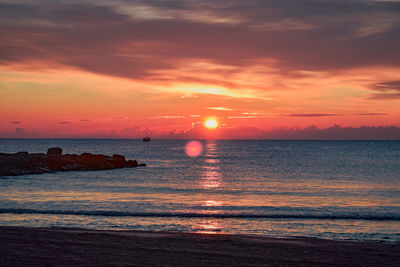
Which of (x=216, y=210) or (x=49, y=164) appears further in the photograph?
(x=49, y=164)

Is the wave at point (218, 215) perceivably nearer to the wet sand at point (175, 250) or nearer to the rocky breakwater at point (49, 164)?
the wet sand at point (175, 250)

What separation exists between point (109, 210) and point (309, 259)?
1540 cm

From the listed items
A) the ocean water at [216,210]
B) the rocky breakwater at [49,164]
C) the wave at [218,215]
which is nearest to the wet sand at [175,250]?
the ocean water at [216,210]

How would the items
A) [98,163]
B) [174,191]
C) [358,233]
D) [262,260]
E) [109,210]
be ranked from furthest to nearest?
1. [98,163]
2. [174,191]
3. [109,210]
4. [358,233]
5. [262,260]

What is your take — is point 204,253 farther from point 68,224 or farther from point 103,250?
point 68,224

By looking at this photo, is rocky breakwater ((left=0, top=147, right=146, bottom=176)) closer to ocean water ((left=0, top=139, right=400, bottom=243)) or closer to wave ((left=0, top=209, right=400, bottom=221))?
ocean water ((left=0, top=139, right=400, bottom=243))

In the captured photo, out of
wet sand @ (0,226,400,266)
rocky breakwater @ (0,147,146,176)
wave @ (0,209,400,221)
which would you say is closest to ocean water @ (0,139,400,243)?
wave @ (0,209,400,221)

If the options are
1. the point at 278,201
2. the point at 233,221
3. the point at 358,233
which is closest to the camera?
the point at 358,233

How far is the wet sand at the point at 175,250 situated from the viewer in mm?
12086

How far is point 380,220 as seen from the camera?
74.3 ft

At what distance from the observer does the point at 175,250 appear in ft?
44.5

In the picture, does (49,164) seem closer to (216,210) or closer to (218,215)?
(216,210)

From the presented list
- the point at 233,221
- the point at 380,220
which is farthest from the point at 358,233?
the point at 233,221

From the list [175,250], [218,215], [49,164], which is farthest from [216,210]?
[49,164]
